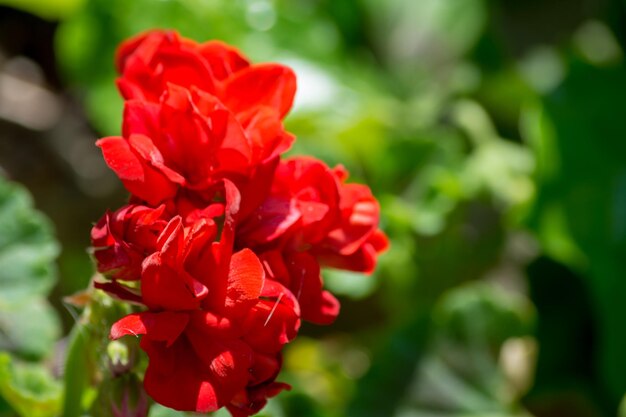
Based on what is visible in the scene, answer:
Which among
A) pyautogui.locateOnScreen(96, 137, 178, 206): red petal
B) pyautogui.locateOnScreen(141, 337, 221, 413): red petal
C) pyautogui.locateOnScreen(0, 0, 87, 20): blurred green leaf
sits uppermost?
pyautogui.locateOnScreen(96, 137, 178, 206): red petal

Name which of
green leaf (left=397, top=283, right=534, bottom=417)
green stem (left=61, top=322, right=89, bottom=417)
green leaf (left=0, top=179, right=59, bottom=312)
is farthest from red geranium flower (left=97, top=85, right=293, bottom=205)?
green leaf (left=397, top=283, right=534, bottom=417)

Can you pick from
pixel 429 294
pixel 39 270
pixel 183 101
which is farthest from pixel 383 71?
pixel 183 101

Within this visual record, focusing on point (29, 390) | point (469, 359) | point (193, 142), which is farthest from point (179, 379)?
point (469, 359)

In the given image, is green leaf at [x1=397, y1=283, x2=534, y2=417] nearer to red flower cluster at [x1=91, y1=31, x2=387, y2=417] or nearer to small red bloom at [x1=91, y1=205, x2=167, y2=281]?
red flower cluster at [x1=91, y1=31, x2=387, y2=417]

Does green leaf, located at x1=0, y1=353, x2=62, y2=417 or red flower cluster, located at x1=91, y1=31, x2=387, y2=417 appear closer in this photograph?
red flower cluster, located at x1=91, y1=31, x2=387, y2=417

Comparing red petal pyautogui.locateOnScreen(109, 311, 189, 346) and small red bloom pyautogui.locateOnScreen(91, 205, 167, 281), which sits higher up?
small red bloom pyautogui.locateOnScreen(91, 205, 167, 281)

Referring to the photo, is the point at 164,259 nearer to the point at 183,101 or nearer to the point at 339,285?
the point at 183,101

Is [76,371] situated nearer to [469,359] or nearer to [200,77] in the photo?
[200,77]
